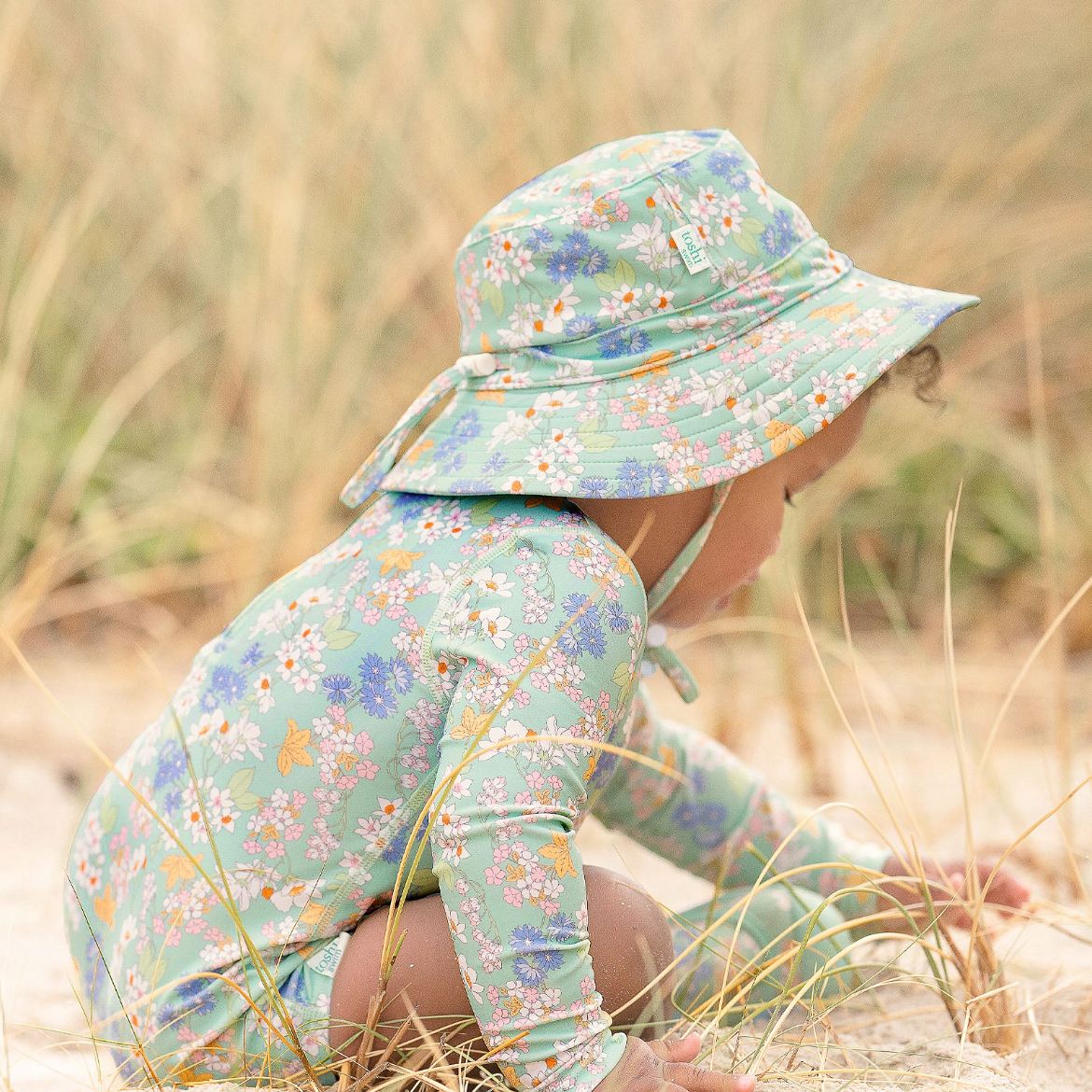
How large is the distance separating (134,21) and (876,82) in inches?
68.8

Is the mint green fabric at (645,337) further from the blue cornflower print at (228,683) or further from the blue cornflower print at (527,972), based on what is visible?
the blue cornflower print at (527,972)

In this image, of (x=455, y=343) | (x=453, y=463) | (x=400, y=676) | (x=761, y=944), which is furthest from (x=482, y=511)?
(x=455, y=343)

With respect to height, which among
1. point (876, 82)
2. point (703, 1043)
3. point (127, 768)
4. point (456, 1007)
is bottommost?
point (703, 1043)

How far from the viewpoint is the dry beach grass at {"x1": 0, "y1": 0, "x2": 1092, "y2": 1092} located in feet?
5.91

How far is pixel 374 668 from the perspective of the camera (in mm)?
996

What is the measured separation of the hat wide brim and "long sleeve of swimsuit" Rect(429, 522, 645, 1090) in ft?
0.27

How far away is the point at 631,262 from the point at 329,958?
616 millimetres

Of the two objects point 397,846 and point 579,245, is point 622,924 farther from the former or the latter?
point 579,245

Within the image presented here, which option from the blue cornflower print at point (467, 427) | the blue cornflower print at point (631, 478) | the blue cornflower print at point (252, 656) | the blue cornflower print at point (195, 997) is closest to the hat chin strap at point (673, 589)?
the blue cornflower print at point (631, 478)

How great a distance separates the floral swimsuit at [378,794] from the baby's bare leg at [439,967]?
1.0 inches

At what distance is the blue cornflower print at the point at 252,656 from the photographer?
106 centimetres

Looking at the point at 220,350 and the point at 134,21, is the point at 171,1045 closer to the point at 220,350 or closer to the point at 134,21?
the point at 220,350

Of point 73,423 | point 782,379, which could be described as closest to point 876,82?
point 782,379

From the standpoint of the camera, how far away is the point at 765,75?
217 centimetres
